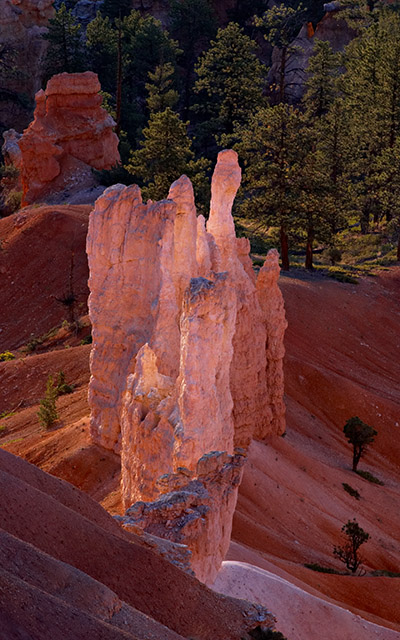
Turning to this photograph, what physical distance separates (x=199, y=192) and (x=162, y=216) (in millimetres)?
22186

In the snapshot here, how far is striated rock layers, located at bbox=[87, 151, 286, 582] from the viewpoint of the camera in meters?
13.3

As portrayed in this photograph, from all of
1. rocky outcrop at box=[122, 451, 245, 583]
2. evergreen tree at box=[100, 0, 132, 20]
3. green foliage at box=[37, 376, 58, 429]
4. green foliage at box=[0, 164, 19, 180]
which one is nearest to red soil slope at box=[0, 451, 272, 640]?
rocky outcrop at box=[122, 451, 245, 583]

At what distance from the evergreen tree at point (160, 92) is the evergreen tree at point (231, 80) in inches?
96.0

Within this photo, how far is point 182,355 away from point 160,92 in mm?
49024

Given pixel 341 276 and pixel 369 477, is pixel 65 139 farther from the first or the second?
pixel 369 477

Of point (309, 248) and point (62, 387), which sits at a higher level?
point (309, 248)

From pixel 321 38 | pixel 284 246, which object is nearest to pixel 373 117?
pixel 284 246

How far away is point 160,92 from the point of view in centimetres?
6038

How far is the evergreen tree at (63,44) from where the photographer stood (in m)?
57.0

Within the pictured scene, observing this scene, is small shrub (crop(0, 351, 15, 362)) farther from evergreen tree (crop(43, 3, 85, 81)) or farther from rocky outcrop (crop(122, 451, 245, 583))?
evergreen tree (crop(43, 3, 85, 81))

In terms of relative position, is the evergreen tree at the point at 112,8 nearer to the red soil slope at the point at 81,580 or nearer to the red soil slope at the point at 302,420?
the red soil slope at the point at 302,420

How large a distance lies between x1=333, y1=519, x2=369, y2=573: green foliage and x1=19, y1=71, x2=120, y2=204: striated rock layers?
108ft

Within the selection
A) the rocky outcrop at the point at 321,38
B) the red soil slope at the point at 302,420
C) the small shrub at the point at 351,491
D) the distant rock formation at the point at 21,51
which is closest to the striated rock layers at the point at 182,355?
the red soil slope at the point at 302,420

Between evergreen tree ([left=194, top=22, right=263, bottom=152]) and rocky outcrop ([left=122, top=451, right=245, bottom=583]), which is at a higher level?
evergreen tree ([left=194, top=22, right=263, bottom=152])
